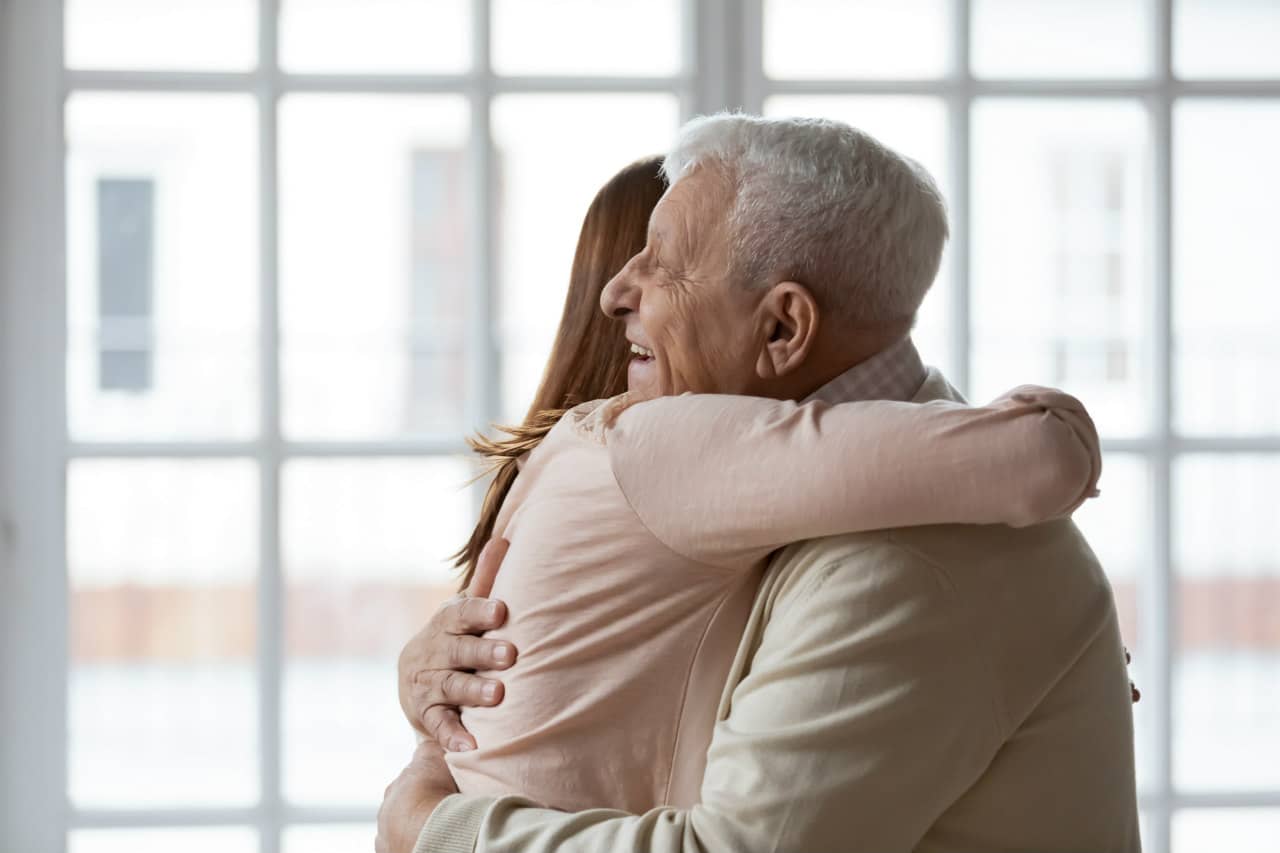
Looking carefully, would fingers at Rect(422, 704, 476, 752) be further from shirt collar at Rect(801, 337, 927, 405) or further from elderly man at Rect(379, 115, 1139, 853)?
shirt collar at Rect(801, 337, 927, 405)

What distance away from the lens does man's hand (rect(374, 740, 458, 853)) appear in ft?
4.23

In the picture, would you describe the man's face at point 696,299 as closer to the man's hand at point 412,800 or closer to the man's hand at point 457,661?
the man's hand at point 457,661

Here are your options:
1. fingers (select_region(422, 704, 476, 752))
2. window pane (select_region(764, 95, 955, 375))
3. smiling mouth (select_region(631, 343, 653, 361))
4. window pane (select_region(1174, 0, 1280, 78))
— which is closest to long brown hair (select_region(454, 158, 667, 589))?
smiling mouth (select_region(631, 343, 653, 361))

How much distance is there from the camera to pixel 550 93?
95.3 inches

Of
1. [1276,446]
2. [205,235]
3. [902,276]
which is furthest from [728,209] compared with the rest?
[1276,446]

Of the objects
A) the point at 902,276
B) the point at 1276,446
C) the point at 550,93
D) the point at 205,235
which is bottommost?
the point at 1276,446

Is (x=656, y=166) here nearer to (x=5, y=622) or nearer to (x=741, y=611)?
(x=741, y=611)

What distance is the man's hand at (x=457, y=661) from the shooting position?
51.1 inches

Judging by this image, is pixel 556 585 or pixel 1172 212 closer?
pixel 556 585

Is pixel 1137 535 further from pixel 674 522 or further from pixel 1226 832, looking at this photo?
pixel 674 522

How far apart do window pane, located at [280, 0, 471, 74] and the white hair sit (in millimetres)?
1381

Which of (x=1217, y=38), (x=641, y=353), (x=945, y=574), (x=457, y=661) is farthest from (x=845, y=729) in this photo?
(x=1217, y=38)

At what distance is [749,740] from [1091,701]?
36 centimetres

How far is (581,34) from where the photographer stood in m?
2.45
